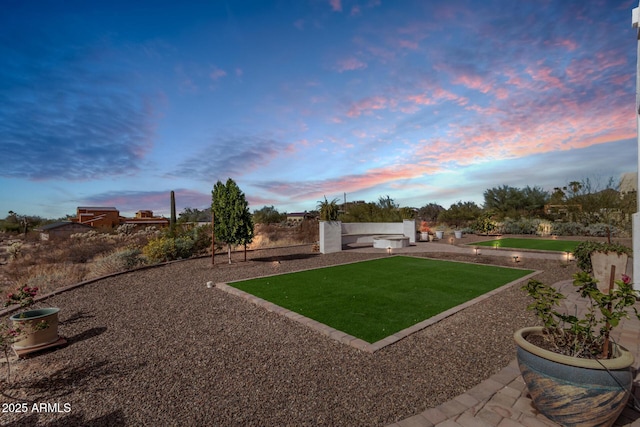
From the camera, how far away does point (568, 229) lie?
1967 centimetres

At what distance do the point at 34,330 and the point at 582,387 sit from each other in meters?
5.97

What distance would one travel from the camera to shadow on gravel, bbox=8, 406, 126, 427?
2438 millimetres

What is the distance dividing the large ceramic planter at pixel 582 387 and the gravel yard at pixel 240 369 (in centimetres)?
80

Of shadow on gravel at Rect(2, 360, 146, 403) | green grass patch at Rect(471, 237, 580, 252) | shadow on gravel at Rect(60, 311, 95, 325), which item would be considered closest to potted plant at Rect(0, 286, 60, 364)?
shadow on gravel at Rect(2, 360, 146, 403)

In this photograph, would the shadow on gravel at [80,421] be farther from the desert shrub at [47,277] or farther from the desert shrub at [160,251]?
the desert shrub at [160,251]

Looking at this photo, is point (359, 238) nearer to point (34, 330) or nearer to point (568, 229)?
point (568, 229)

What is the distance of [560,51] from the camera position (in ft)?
23.8

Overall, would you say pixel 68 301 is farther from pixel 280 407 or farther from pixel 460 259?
pixel 460 259

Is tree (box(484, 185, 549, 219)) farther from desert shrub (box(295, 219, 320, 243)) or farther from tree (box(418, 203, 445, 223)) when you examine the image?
desert shrub (box(295, 219, 320, 243))

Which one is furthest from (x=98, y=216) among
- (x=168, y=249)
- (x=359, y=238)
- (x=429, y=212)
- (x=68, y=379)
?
(x=429, y=212)

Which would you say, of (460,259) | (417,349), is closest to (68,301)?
(417,349)

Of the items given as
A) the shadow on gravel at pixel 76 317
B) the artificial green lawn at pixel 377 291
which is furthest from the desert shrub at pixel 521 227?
the shadow on gravel at pixel 76 317

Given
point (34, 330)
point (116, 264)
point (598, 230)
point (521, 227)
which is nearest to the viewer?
point (34, 330)

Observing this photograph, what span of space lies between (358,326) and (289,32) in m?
8.35
